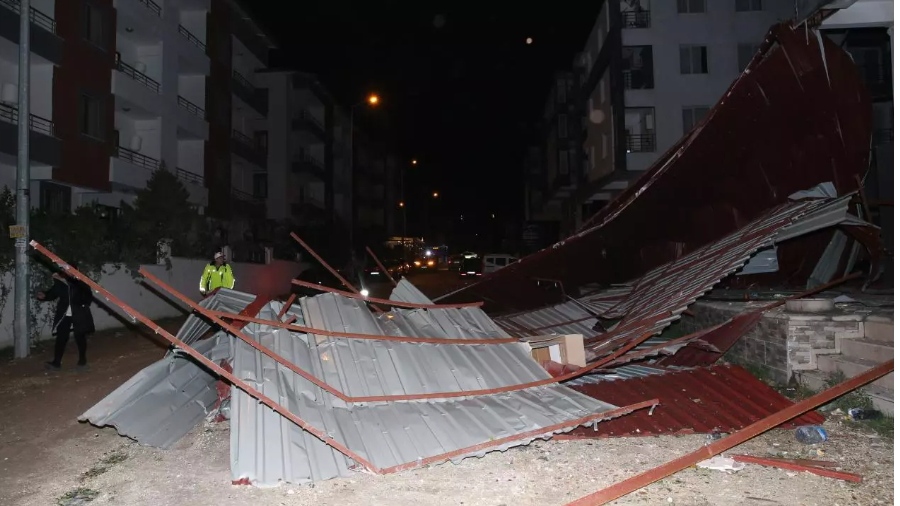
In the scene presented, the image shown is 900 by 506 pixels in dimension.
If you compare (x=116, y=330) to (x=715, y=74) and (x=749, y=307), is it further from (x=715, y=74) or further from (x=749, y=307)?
(x=715, y=74)

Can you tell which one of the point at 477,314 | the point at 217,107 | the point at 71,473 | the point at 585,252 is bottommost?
the point at 71,473

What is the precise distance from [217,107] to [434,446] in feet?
93.8

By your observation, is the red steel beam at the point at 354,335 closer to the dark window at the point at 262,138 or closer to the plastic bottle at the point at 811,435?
the plastic bottle at the point at 811,435

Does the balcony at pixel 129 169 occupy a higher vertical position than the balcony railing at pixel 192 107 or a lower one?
lower

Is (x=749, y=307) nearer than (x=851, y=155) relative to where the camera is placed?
Yes

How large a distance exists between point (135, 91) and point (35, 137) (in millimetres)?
5739

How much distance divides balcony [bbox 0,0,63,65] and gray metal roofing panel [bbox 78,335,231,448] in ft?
45.6

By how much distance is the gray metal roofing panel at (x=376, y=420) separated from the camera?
4742 millimetres

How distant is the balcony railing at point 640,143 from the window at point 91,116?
2004 centimetres

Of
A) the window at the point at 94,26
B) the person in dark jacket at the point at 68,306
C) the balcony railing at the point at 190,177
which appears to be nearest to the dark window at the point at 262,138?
the balcony railing at the point at 190,177

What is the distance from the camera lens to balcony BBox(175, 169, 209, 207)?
2627 centimetres

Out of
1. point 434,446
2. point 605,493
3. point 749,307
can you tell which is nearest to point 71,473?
point 434,446

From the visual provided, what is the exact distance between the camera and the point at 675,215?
462 inches

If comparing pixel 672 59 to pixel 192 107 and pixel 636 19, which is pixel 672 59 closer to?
pixel 636 19
